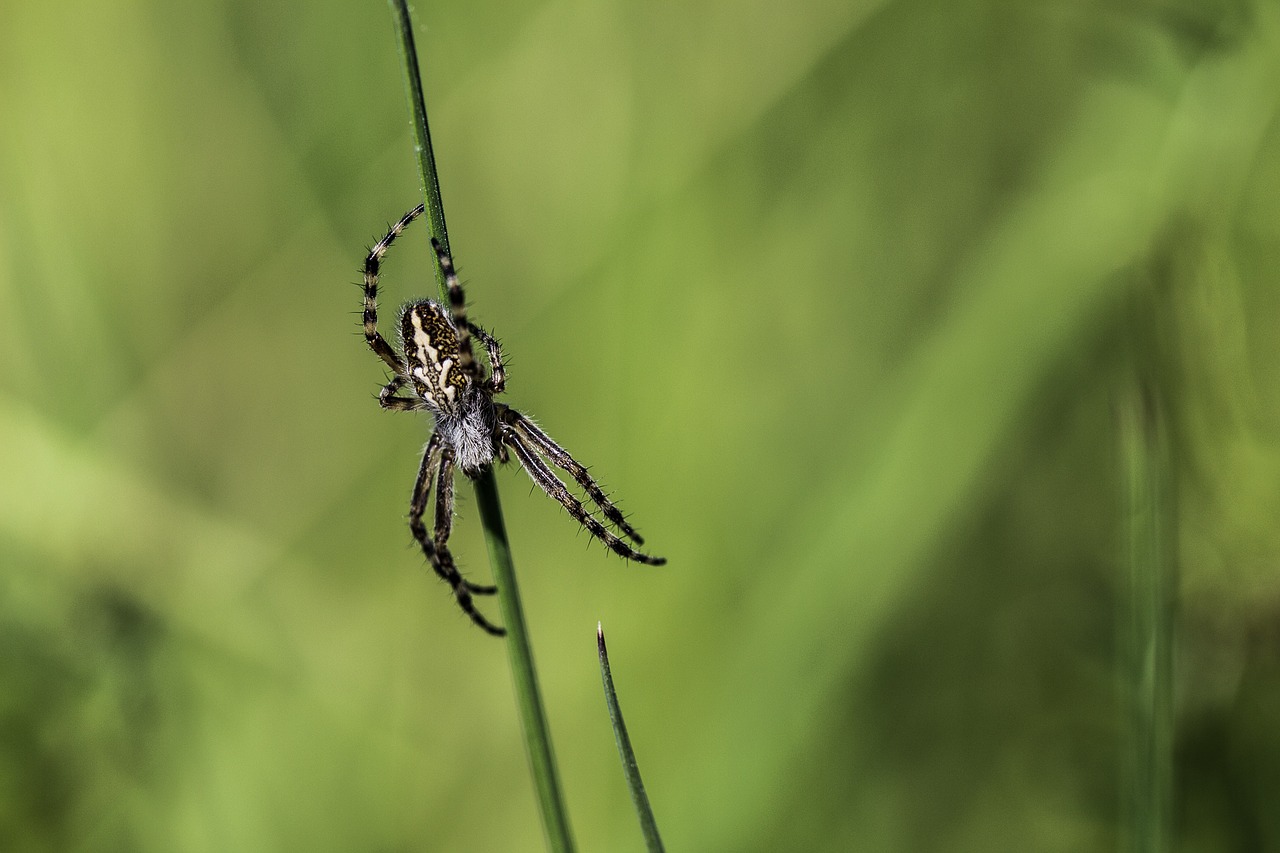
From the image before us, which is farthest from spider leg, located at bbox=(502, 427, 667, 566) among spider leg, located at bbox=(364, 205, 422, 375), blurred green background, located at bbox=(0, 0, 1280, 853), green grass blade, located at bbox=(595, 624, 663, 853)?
green grass blade, located at bbox=(595, 624, 663, 853)

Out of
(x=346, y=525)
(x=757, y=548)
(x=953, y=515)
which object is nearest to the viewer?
(x=953, y=515)

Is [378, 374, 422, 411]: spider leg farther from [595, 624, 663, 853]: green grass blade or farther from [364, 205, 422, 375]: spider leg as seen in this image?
[595, 624, 663, 853]: green grass blade

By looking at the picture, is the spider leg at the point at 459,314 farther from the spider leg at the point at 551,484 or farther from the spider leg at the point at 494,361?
the spider leg at the point at 551,484

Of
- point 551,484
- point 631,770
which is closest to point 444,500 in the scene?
point 551,484

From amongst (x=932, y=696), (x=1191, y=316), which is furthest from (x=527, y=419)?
(x=1191, y=316)

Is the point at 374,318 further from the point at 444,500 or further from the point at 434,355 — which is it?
the point at 444,500

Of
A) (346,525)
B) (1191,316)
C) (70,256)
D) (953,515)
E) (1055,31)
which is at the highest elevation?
(70,256)

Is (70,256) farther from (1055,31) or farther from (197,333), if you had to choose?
(1055,31)
